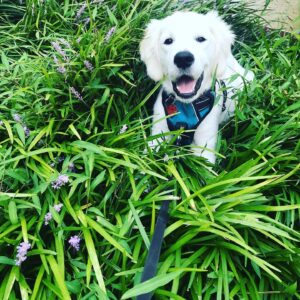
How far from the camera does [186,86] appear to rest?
7.07ft

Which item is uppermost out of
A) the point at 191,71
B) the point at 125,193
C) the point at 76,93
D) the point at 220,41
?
the point at 220,41

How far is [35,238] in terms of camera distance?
1535 mm

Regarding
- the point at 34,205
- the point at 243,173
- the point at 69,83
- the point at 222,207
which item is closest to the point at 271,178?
the point at 243,173

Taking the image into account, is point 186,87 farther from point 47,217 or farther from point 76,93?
point 47,217

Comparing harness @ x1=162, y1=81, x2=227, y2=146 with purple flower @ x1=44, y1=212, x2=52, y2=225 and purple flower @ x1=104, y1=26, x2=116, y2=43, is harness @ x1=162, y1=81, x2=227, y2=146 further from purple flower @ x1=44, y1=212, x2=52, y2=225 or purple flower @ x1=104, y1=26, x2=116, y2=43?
purple flower @ x1=44, y1=212, x2=52, y2=225

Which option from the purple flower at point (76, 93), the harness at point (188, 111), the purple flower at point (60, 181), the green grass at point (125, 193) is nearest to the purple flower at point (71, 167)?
the green grass at point (125, 193)

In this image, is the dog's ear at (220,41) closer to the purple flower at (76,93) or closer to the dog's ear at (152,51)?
the dog's ear at (152,51)

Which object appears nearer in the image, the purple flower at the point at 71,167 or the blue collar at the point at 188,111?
the purple flower at the point at 71,167

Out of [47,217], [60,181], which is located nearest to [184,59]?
[60,181]

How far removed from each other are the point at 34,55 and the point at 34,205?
1.62 m

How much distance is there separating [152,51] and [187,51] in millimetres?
335

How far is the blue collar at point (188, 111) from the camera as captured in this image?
2.21 meters

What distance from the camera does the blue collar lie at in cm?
221

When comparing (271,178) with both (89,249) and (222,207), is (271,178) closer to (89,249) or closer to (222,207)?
(222,207)
